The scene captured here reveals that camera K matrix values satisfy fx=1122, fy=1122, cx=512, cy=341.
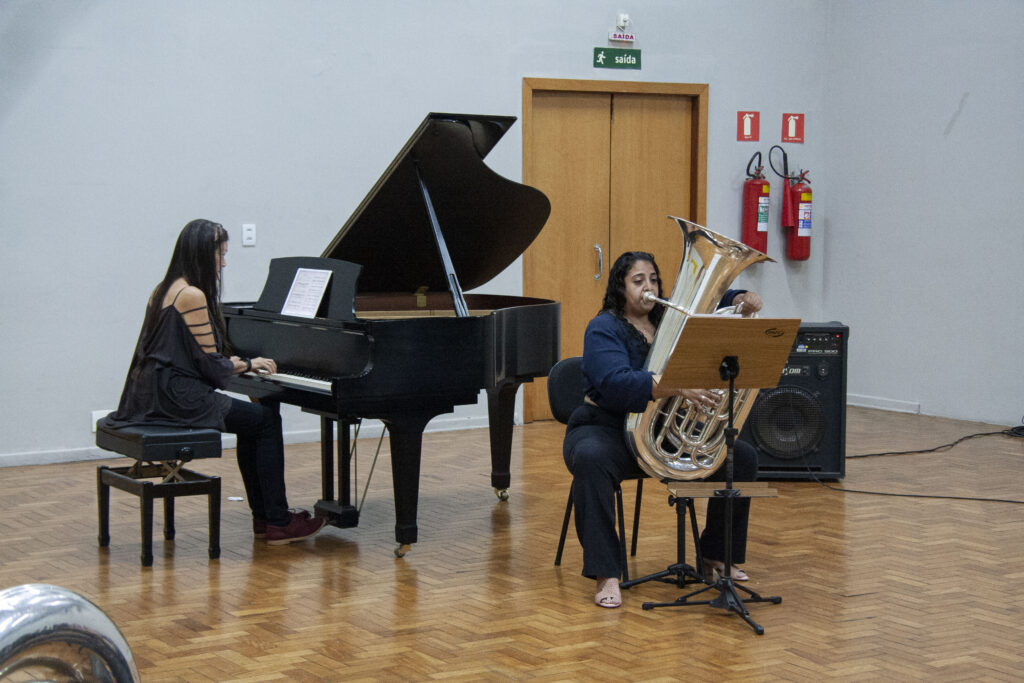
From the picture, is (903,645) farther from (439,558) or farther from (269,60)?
(269,60)

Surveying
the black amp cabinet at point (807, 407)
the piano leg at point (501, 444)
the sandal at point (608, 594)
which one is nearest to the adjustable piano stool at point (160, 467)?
the piano leg at point (501, 444)

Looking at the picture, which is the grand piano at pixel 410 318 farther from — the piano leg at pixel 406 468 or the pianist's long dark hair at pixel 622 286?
the pianist's long dark hair at pixel 622 286

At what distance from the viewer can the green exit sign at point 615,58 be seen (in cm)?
727

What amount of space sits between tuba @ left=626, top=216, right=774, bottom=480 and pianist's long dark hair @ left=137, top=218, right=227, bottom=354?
5.51ft

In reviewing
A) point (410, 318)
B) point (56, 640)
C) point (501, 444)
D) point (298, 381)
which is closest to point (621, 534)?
point (410, 318)

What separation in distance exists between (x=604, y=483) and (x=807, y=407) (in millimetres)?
2166

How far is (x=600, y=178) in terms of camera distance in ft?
24.4

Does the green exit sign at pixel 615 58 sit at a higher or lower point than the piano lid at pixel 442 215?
higher

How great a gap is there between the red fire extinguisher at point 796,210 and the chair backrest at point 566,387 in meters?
4.43

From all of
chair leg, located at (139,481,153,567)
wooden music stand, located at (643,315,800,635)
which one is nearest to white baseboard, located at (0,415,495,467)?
chair leg, located at (139,481,153,567)

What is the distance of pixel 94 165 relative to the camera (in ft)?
19.8

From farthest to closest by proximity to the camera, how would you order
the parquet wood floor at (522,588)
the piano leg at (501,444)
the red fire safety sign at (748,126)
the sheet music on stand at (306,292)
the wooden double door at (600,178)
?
the red fire safety sign at (748,126) < the wooden double door at (600,178) < the piano leg at (501,444) < the sheet music on stand at (306,292) < the parquet wood floor at (522,588)

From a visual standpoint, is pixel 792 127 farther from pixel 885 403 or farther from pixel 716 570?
pixel 716 570

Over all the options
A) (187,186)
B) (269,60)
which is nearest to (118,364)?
(187,186)
